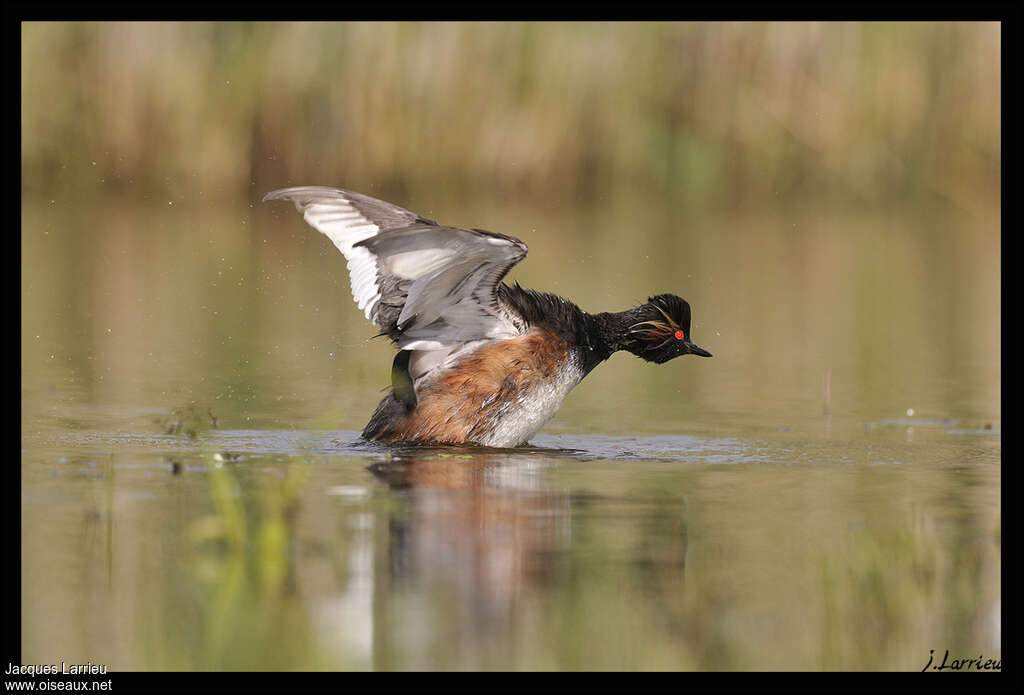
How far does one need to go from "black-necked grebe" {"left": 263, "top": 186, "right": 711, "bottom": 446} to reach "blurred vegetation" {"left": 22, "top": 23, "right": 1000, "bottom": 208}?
10738 mm

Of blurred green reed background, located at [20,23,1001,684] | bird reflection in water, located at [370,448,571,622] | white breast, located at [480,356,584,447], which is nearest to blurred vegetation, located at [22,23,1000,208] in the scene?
blurred green reed background, located at [20,23,1001,684]

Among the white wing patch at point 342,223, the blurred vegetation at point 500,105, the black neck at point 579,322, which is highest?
the blurred vegetation at point 500,105

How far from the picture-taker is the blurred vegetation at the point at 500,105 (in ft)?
62.5

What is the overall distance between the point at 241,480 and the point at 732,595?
264cm

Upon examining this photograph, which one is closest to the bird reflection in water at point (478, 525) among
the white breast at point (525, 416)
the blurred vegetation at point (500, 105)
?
the white breast at point (525, 416)

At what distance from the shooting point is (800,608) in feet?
17.6

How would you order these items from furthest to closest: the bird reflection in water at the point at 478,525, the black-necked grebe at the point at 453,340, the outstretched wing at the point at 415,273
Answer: the black-necked grebe at the point at 453,340
the outstretched wing at the point at 415,273
the bird reflection in water at the point at 478,525

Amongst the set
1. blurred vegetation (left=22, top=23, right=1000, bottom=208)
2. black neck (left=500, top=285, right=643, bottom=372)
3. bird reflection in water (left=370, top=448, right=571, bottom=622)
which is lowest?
bird reflection in water (left=370, top=448, right=571, bottom=622)

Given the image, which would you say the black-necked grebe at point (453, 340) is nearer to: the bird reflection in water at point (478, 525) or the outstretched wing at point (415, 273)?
the outstretched wing at point (415, 273)

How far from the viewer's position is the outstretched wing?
8086mm

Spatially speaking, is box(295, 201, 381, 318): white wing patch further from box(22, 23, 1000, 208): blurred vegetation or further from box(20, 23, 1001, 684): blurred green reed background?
box(22, 23, 1000, 208): blurred vegetation
